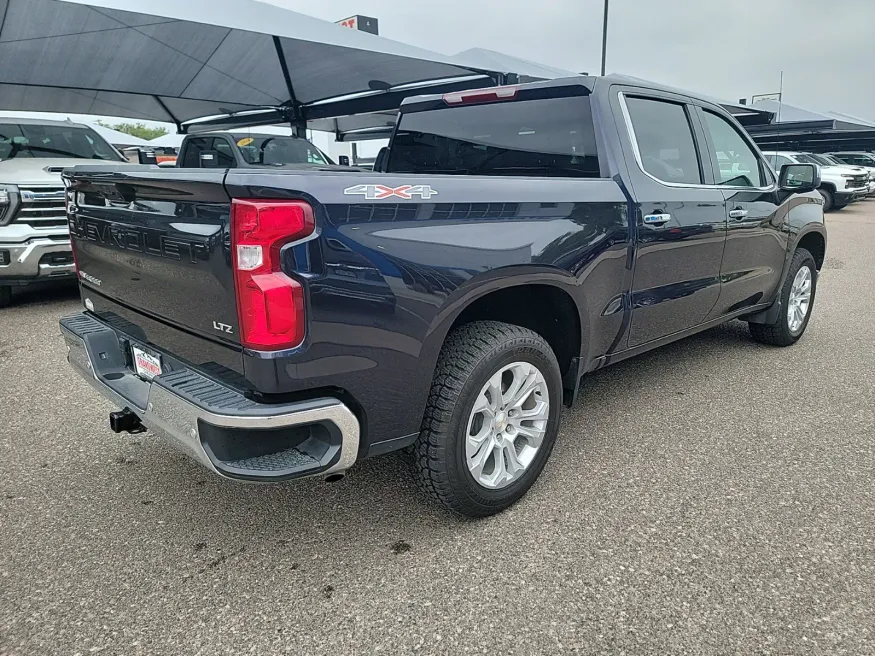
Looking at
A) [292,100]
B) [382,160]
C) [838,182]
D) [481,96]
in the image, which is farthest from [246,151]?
[838,182]

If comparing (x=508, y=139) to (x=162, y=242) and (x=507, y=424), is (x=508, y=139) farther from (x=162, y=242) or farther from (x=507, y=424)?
(x=162, y=242)

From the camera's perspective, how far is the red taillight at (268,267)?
1891mm

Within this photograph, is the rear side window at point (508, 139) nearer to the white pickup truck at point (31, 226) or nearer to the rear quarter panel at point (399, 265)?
the rear quarter panel at point (399, 265)

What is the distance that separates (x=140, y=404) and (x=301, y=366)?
779 millimetres

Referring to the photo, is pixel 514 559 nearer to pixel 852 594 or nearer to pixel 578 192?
pixel 852 594

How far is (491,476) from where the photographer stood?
8.66ft

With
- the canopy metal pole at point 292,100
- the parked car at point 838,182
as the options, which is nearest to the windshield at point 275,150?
the canopy metal pole at point 292,100

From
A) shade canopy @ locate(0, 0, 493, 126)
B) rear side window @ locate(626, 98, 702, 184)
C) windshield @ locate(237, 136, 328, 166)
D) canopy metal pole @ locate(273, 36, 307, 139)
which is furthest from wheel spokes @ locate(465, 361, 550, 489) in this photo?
canopy metal pole @ locate(273, 36, 307, 139)

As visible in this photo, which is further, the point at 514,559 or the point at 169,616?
the point at 514,559

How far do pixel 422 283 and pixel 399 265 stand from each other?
112 mm

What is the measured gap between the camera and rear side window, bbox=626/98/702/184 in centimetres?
329

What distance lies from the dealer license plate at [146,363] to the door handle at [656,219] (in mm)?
2278

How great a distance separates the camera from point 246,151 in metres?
9.95

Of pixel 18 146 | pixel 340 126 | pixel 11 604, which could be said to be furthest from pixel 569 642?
pixel 340 126
